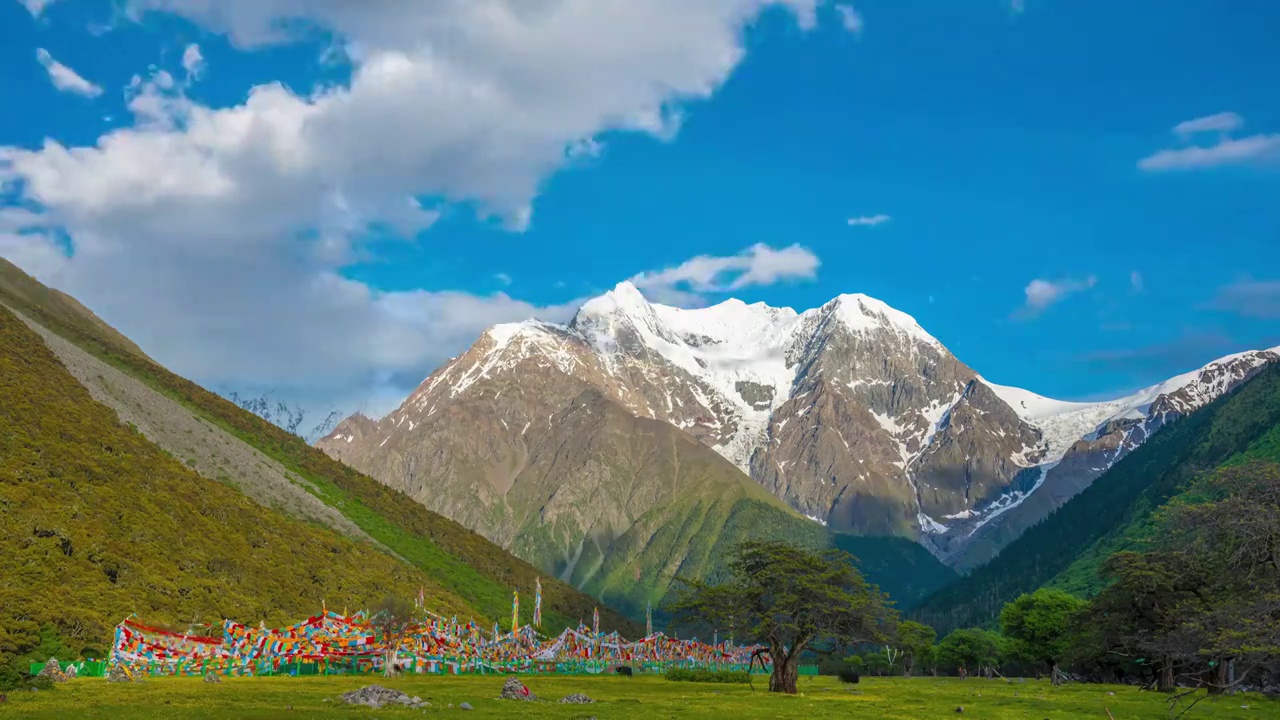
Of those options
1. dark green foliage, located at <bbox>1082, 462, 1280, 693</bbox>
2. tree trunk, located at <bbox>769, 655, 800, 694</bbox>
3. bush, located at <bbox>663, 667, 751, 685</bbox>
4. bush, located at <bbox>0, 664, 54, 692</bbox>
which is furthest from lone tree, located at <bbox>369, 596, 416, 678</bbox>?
dark green foliage, located at <bbox>1082, 462, 1280, 693</bbox>

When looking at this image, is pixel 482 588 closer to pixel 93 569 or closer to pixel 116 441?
pixel 116 441

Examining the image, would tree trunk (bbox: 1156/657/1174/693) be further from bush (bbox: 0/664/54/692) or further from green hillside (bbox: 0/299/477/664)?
green hillside (bbox: 0/299/477/664)

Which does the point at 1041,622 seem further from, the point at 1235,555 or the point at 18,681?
the point at 18,681

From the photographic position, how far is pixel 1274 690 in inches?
2675

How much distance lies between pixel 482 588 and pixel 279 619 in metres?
73.3

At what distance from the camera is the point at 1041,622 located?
477 ft

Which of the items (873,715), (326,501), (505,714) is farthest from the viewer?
(326,501)

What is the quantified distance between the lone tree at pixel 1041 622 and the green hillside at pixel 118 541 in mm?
90753

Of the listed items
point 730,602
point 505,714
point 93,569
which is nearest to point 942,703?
point 730,602

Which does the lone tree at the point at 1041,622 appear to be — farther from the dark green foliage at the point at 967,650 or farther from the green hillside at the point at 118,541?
the green hillside at the point at 118,541

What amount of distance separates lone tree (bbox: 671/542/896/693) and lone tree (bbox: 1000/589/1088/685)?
67.2 meters

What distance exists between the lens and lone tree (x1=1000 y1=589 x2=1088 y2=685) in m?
141

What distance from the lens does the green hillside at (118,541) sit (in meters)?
81.6

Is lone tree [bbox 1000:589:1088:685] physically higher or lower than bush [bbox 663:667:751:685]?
higher
